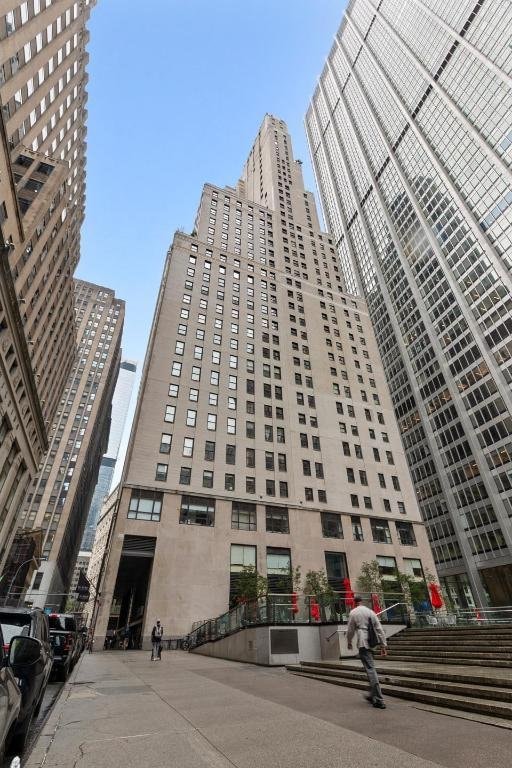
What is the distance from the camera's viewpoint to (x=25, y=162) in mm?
44344

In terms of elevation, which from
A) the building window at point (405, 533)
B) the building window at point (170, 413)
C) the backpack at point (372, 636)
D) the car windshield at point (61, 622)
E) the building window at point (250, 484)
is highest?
the building window at point (170, 413)

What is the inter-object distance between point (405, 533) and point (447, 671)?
40.7 meters

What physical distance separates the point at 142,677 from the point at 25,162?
52.5 m

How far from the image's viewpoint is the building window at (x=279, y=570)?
36.9 metres

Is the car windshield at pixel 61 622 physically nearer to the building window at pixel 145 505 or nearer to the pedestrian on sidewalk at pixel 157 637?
the pedestrian on sidewalk at pixel 157 637

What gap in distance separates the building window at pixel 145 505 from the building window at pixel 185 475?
2644 mm

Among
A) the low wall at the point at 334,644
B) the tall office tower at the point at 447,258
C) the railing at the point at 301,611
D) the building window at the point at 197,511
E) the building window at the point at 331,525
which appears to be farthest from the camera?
the tall office tower at the point at 447,258

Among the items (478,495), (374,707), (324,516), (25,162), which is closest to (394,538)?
(324,516)

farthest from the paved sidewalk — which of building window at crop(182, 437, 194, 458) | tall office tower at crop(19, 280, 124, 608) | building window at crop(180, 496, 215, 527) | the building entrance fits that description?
tall office tower at crop(19, 280, 124, 608)

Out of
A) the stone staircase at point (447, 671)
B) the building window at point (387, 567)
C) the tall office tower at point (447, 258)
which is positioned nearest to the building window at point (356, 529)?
the building window at point (387, 567)

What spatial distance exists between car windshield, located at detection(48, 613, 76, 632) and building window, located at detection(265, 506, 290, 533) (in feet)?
88.7

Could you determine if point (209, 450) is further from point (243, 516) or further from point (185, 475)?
point (243, 516)

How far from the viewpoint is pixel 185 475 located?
133ft

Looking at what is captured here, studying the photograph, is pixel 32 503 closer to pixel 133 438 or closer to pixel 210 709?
pixel 133 438
